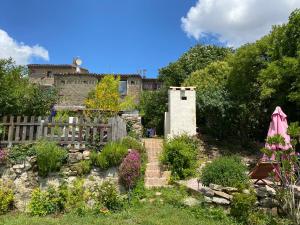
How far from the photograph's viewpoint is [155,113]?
26.6m

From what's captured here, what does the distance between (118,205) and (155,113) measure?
60.0 feet

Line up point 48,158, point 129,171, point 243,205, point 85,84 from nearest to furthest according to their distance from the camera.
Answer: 1. point 243,205
2. point 129,171
3. point 48,158
4. point 85,84

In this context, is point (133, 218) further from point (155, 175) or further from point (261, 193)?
point (155, 175)

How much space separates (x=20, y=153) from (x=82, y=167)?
1.93 m

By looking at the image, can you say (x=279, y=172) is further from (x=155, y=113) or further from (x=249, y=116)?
(x=155, y=113)

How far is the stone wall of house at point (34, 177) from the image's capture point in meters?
9.21

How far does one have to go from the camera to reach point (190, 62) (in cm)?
3028

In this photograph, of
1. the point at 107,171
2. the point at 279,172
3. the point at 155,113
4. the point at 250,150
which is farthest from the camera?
the point at 155,113

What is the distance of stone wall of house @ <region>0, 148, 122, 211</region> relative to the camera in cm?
921

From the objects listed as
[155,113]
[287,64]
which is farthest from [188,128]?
[155,113]

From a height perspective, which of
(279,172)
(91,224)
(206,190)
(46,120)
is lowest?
(91,224)

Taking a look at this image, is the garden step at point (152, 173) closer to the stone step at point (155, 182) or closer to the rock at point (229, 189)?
the stone step at point (155, 182)

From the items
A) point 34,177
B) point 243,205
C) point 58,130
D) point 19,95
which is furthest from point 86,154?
point 19,95

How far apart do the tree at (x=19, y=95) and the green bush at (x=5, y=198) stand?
4.09 m
